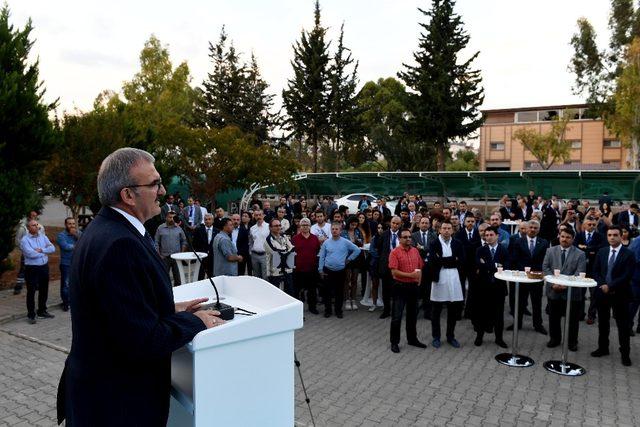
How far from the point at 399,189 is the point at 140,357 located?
2861cm

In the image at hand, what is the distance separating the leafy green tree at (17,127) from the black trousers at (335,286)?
21.9ft

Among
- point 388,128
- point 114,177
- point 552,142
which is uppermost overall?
point 388,128

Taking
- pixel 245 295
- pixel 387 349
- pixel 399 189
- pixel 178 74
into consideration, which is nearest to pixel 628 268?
pixel 387 349

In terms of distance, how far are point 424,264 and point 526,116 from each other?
58.3m

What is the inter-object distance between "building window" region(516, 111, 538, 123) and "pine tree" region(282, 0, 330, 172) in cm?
2967

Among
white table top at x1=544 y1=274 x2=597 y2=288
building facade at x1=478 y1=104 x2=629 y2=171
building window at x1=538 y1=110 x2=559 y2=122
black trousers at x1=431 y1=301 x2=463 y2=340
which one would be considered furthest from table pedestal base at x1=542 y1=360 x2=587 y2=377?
building window at x1=538 y1=110 x2=559 y2=122

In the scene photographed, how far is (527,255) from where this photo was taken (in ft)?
26.7

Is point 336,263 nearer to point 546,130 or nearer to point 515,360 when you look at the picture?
point 515,360

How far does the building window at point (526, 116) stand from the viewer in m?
60.4

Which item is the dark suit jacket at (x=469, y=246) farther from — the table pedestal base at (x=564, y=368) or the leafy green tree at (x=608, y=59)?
the leafy green tree at (x=608, y=59)

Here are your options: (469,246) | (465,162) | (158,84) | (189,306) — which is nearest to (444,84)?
(158,84)

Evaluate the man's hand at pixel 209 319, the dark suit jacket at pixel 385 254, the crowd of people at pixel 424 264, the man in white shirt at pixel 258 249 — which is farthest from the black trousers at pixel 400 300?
the man's hand at pixel 209 319

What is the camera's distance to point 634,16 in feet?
135

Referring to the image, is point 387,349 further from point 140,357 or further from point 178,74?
point 178,74
